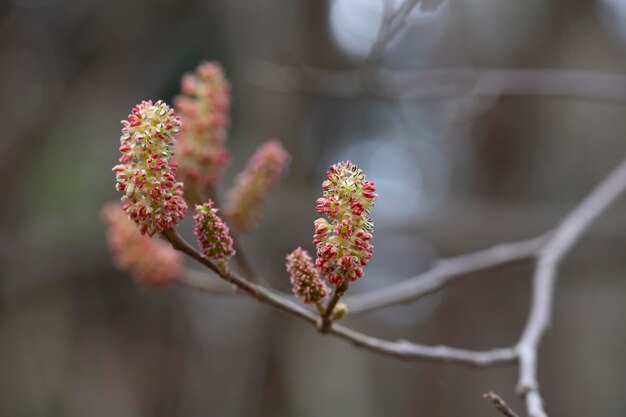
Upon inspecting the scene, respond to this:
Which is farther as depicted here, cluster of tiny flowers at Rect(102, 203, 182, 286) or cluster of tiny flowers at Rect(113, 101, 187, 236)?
cluster of tiny flowers at Rect(102, 203, 182, 286)

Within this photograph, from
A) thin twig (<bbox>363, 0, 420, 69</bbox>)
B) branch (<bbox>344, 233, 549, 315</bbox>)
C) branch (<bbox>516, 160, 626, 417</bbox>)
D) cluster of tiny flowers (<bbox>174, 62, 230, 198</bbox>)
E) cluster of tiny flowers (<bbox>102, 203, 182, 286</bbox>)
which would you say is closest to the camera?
branch (<bbox>516, 160, 626, 417</bbox>)

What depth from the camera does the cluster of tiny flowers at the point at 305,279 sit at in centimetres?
75

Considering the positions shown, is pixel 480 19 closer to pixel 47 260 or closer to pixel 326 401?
pixel 326 401

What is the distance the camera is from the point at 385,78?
2.01m

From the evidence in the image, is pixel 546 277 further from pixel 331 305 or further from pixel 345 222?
pixel 345 222

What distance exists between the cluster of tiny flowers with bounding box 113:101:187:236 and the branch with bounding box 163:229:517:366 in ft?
0.10

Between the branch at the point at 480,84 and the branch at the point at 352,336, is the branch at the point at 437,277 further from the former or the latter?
the branch at the point at 480,84

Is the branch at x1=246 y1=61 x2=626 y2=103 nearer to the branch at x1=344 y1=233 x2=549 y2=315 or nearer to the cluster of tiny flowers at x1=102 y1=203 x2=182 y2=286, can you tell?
the branch at x1=344 y1=233 x2=549 y2=315

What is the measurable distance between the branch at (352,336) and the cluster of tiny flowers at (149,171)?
0.03m

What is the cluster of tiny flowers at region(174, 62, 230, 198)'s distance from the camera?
3.59 ft

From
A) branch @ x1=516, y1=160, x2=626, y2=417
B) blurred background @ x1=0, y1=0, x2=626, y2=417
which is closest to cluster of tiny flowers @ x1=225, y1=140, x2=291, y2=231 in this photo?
branch @ x1=516, y1=160, x2=626, y2=417

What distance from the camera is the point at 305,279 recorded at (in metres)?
0.75

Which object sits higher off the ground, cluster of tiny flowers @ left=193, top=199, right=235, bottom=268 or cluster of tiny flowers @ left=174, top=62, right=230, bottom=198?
cluster of tiny flowers @ left=174, top=62, right=230, bottom=198

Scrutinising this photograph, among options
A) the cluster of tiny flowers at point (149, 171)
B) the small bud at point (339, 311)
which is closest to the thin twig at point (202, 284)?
the small bud at point (339, 311)
